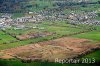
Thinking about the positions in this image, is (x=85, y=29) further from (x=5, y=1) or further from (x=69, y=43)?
(x=5, y=1)

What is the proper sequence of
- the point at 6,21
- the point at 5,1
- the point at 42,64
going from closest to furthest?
the point at 42,64, the point at 6,21, the point at 5,1

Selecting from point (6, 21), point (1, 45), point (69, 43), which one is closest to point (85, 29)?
point (69, 43)

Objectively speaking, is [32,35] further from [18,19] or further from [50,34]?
[18,19]

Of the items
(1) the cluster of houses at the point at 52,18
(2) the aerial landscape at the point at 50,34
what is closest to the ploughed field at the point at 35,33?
(2) the aerial landscape at the point at 50,34

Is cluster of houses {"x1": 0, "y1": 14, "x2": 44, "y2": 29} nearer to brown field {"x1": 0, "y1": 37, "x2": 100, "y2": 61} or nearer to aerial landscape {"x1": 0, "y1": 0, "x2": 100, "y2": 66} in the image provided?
aerial landscape {"x1": 0, "y1": 0, "x2": 100, "y2": 66}

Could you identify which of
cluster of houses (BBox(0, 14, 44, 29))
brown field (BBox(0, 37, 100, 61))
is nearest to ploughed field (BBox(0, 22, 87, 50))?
brown field (BBox(0, 37, 100, 61))

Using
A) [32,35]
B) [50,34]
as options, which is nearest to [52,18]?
[50,34]

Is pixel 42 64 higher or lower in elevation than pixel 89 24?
higher
